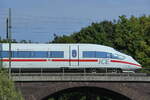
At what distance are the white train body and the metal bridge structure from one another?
109 inches

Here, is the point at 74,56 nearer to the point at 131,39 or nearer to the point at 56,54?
the point at 56,54

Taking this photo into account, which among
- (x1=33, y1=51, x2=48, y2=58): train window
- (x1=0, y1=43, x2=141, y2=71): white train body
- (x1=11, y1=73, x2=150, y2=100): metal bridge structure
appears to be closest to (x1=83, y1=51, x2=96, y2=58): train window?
(x1=0, y1=43, x2=141, y2=71): white train body

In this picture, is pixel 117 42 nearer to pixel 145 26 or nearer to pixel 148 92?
pixel 145 26

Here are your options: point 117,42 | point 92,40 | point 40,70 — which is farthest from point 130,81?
point 92,40

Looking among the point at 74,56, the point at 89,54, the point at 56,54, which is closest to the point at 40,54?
the point at 56,54

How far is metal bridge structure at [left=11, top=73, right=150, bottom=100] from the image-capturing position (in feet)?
134

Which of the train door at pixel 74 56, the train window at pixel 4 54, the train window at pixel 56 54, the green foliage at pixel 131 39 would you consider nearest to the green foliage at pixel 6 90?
the train window at pixel 4 54

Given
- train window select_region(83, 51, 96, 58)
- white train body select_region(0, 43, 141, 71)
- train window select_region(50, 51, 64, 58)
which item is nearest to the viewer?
white train body select_region(0, 43, 141, 71)

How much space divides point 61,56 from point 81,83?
3788 mm

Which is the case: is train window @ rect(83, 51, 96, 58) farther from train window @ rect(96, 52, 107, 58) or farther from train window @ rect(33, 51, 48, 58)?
train window @ rect(33, 51, 48, 58)

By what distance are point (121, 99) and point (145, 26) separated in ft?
124

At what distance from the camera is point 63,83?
41750mm

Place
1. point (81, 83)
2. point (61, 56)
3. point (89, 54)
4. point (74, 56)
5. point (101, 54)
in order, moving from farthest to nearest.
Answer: point (101, 54)
point (89, 54)
point (74, 56)
point (61, 56)
point (81, 83)

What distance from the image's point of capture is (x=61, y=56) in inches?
1759
